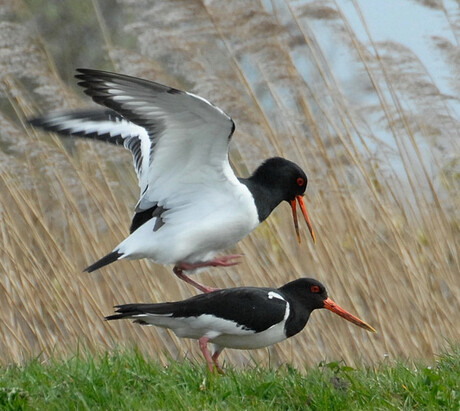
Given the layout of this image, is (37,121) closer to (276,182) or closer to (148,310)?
(276,182)

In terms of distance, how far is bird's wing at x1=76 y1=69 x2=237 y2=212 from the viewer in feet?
15.7

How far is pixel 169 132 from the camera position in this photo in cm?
518

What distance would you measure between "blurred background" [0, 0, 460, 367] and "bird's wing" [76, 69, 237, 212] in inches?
27.5

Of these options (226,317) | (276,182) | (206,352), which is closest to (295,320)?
(226,317)

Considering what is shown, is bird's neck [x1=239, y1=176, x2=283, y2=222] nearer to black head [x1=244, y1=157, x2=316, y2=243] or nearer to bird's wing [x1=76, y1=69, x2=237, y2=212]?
black head [x1=244, y1=157, x2=316, y2=243]

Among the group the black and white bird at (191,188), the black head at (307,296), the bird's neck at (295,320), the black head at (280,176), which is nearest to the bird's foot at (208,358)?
the bird's neck at (295,320)

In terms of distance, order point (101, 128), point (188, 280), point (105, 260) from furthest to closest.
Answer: point (101, 128)
point (188, 280)
point (105, 260)

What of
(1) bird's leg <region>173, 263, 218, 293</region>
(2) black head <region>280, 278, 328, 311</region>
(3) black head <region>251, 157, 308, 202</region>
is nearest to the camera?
(2) black head <region>280, 278, 328, 311</region>

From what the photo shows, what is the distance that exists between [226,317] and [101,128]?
71.2 inches

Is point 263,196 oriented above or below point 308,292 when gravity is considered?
above

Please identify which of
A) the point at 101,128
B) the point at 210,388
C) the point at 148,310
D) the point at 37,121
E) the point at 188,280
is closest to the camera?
the point at 210,388

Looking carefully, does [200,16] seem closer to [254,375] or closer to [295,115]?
[295,115]

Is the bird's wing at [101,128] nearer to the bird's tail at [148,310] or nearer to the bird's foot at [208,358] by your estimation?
the bird's tail at [148,310]

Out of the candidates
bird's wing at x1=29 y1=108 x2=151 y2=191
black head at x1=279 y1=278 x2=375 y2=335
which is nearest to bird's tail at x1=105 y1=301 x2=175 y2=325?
black head at x1=279 y1=278 x2=375 y2=335
